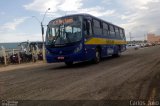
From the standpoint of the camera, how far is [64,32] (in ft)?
65.3

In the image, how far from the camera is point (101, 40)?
24.2 metres

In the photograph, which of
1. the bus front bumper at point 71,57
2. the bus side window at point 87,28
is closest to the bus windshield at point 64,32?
the bus side window at point 87,28

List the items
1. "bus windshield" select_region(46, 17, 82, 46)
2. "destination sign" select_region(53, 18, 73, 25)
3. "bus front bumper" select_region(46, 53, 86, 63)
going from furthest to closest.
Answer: "destination sign" select_region(53, 18, 73, 25), "bus windshield" select_region(46, 17, 82, 46), "bus front bumper" select_region(46, 53, 86, 63)

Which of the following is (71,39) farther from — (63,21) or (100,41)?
(100,41)

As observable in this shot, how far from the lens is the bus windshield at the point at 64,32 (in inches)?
774

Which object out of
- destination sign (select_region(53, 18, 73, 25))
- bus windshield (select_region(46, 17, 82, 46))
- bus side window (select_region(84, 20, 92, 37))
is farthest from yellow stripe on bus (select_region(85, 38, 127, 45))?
destination sign (select_region(53, 18, 73, 25))

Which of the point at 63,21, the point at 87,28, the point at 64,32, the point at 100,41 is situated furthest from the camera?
the point at 100,41

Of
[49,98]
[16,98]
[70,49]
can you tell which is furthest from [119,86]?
[70,49]

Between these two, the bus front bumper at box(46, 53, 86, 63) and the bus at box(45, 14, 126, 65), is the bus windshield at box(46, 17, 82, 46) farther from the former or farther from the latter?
the bus front bumper at box(46, 53, 86, 63)

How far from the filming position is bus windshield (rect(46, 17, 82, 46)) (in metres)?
19.7

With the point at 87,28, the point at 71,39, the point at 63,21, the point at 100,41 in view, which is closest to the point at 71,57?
the point at 71,39

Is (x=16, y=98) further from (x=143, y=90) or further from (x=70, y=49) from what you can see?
(x=70, y=49)

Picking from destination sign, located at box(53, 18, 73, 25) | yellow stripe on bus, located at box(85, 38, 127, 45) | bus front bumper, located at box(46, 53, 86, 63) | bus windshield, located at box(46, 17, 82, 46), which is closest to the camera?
bus front bumper, located at box(46, 53, 86, 63)

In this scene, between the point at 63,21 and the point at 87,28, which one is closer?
the point at 63,21
